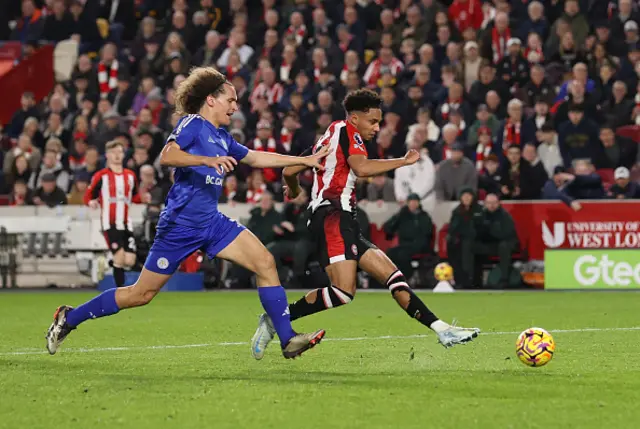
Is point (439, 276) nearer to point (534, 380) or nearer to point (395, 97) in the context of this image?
point (395, 97)

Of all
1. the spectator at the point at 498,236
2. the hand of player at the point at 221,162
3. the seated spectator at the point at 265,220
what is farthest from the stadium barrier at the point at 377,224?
the hand of player at the point at 221,162

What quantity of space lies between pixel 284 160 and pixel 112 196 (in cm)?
923

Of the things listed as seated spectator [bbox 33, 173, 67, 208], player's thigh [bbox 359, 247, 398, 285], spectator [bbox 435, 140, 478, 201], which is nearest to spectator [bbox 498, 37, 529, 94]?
spectator [bbox 435, 140, 478, 201]

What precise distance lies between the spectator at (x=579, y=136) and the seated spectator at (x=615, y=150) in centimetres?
14

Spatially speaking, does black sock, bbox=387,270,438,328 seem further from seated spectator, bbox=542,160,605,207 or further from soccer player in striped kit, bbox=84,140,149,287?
seated spectator, bbox=542,160,605,207

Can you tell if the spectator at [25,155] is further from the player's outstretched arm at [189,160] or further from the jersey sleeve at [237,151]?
the player's outstretched arm at [189,160]

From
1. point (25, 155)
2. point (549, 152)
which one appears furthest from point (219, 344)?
point (25, 155)

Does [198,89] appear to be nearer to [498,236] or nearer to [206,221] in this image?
[206,221]

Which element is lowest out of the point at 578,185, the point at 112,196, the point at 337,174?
the point at 578,185

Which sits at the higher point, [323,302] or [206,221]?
[206,221]

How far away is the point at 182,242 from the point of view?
9180mm

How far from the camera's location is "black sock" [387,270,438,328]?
9.72 meters

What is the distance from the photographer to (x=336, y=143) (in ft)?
33.4

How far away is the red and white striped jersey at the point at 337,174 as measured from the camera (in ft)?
33.4
